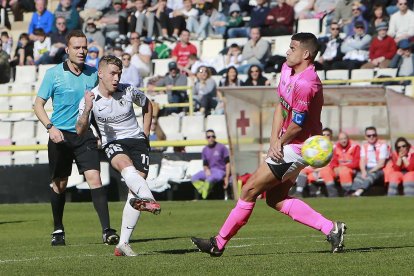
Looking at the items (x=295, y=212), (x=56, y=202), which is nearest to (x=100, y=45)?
(x=56, y=202)

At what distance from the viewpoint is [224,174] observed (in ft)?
74.9

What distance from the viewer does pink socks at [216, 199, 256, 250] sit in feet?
33.1

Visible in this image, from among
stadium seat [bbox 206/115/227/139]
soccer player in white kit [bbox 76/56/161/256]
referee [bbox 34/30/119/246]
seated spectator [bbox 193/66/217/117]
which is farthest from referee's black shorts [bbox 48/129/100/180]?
seated spectator [bbox 193/66/217/117]

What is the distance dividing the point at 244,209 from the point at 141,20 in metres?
20.0

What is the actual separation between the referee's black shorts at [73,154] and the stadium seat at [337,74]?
13474 millimetres

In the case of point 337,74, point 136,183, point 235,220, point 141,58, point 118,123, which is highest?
point 141,58

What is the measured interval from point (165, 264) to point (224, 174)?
13.5m

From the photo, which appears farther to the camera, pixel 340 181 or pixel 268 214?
pixel 340 181

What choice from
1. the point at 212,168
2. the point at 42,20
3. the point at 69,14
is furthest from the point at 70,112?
the point at 42,20

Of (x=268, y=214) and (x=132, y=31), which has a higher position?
(x=132, y=31)

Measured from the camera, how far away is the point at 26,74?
97.3ft

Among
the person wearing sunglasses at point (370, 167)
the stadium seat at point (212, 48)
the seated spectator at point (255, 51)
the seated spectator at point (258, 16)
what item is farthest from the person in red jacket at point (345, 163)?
the stadium seat at point (212, 48)

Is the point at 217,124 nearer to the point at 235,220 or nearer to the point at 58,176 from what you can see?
the point at 58,176

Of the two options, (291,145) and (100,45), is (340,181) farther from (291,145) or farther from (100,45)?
(291,145)
